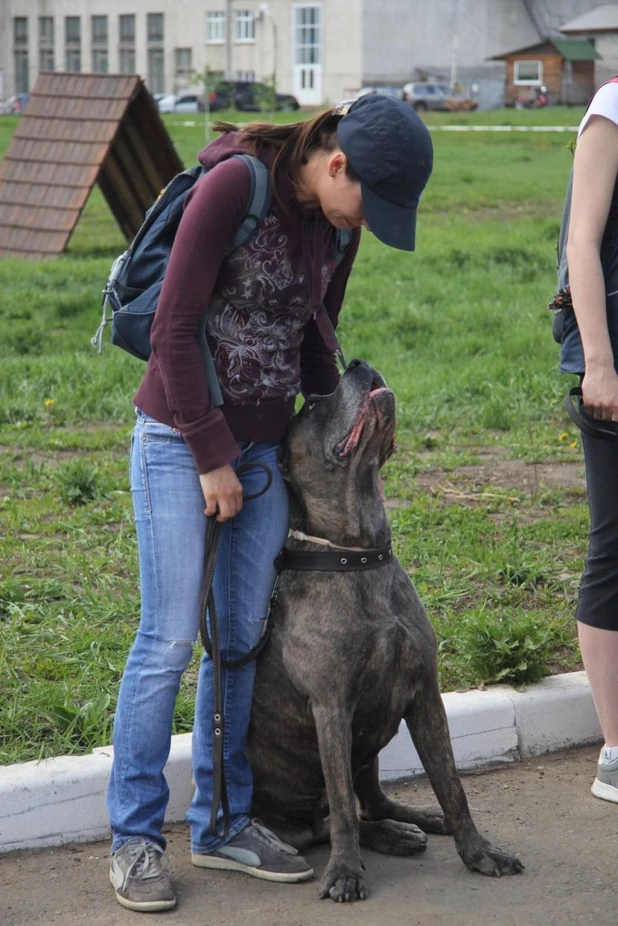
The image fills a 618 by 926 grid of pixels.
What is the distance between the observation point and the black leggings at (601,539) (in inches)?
141

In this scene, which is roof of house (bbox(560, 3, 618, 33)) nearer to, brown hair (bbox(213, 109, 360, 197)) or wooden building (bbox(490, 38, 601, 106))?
brown hair (bbox(213, 109, 360, 197))

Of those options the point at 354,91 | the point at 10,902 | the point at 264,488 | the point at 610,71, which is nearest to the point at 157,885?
the point at 10,902

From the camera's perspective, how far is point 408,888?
3262 millimetres

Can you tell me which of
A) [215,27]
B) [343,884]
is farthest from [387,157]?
[215,27]

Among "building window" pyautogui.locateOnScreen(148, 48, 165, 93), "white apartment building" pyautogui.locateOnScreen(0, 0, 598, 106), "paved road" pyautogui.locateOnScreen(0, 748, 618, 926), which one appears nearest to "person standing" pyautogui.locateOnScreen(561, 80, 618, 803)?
"paved road" pyautogui.locateOnScreen(0, 748, 618, 926)

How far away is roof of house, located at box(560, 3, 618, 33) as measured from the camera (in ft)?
12.1

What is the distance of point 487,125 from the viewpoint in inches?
1703

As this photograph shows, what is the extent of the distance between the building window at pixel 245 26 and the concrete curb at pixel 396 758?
71.3 m

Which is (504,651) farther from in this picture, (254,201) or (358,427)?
(254,201)

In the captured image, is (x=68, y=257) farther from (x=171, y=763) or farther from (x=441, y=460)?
(x=171, y=763)

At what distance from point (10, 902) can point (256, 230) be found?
5.79 feet

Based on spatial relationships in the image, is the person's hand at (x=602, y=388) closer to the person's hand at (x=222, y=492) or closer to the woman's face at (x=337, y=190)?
the woman's face at (x=337, y=190)

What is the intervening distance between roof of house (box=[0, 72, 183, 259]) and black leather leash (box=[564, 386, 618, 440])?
1049 centimetres

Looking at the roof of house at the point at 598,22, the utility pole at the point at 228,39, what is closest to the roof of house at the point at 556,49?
the utility pole at the point at 228,39
